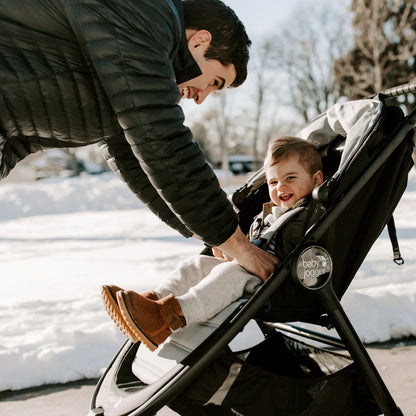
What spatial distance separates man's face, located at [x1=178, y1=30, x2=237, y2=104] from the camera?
1795 millimetres

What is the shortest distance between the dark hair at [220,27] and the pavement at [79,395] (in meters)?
1.55

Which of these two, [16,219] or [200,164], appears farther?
[16,219]

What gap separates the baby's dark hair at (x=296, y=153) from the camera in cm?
223

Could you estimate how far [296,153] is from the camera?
2.24m

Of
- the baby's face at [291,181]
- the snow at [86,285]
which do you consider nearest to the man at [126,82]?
the baby's face at [291,181]

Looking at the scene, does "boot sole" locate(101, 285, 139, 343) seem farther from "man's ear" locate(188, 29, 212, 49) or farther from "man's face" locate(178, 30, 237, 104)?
"man's ear" locate(188, 29, 212, 49)

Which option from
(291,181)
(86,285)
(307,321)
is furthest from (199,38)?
(86,285)

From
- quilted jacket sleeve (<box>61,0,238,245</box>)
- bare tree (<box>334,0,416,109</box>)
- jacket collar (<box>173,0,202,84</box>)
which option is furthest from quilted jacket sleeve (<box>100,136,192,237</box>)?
bare tree (<box>334,0,416,109</box>)

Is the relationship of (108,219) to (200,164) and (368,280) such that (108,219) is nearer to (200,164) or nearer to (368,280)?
(368,280)

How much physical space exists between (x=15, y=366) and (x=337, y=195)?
1927 millimetres

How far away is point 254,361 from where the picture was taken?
247 cm

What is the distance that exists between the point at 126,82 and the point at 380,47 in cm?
1935

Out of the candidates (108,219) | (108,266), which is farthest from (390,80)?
(108,266)

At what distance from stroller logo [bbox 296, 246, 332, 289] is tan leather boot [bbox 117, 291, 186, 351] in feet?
1.44
